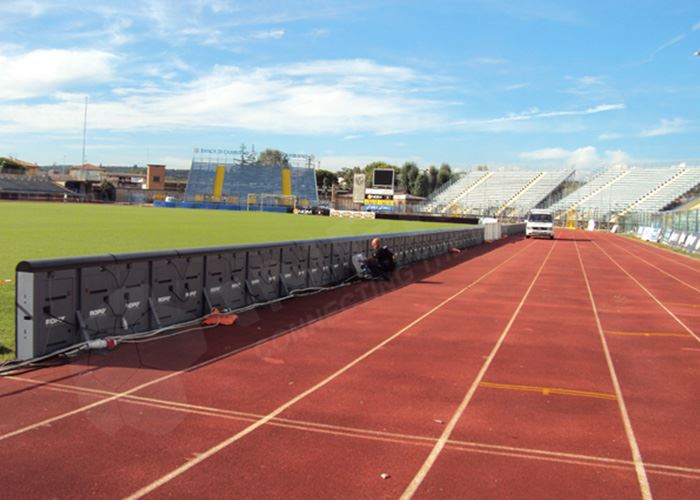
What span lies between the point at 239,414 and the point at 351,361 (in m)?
2.58

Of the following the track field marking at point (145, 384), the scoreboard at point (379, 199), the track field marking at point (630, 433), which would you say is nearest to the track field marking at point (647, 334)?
the track field marking at point (630, 433)

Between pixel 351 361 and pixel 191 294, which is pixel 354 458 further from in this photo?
Answer: pixel 191 294

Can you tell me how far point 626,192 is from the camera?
86.2 meters

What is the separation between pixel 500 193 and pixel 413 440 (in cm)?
10084

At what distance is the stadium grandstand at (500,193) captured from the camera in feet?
311

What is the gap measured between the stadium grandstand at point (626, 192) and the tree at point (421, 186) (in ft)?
192

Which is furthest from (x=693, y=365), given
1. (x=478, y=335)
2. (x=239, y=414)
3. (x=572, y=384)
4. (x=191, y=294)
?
(x=191, y=294)

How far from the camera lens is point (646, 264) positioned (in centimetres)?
2867

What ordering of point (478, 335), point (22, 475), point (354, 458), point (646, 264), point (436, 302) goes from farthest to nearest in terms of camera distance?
1. point (646, 264)
2. point (436, 302)
3. point (478, 335)
4. point (354, 458)
5. point (22, 475)

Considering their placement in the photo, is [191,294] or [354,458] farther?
[191,294]

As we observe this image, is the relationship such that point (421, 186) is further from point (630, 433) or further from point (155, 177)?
point (630, 433)

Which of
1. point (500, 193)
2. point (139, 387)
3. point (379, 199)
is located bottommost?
point (139, 387)

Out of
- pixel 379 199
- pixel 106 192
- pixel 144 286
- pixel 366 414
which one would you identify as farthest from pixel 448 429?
pixel 106 192

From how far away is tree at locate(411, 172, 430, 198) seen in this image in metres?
153
